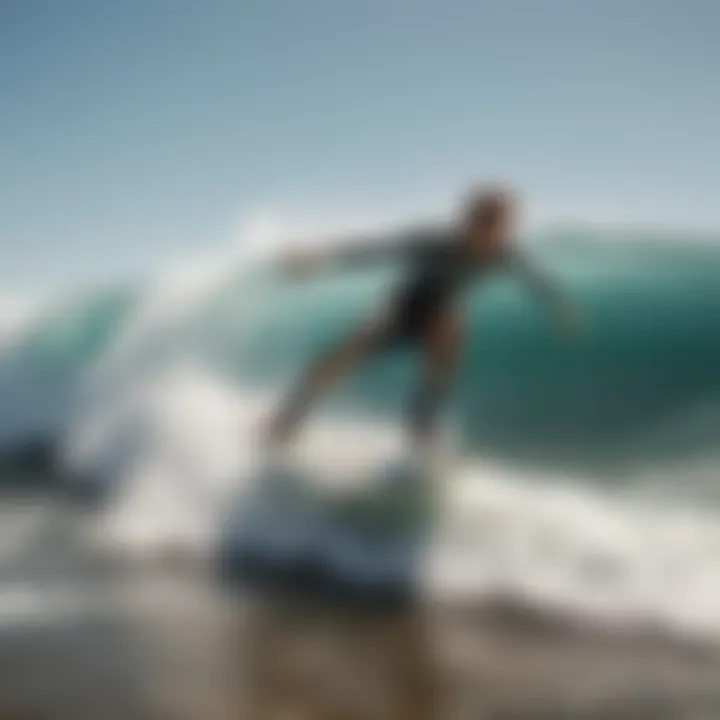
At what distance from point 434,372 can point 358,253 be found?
504 mm

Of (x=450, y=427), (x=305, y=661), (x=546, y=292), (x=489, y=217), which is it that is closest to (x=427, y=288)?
(x=489, y=217)

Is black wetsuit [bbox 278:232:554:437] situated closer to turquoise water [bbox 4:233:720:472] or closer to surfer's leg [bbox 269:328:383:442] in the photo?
surfer's leg [bbox 269:328:383:442]

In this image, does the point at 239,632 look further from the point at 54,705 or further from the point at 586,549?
the point at 586,549

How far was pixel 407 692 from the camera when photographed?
1.95m

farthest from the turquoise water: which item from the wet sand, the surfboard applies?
the wet sand

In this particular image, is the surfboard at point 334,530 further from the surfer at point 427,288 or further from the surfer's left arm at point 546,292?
the surfer's left arm at point 546,292

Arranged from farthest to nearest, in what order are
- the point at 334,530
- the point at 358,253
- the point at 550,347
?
the point at 550,347 → the point at 358,253 → the point at 334,530

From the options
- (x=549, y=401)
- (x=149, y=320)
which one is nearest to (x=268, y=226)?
(x=149, y=320)

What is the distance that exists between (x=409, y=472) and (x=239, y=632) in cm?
89

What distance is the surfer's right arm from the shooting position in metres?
2.77

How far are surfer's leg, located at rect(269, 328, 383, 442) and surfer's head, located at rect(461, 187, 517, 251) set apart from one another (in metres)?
0.47

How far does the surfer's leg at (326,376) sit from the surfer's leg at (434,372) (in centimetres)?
19

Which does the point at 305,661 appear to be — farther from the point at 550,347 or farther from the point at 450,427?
the point at 550,347

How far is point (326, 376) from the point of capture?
9.62 ft
